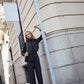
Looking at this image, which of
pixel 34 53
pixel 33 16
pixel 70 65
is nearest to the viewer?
pixel 34 53

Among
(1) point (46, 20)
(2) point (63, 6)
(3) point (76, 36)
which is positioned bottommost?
(3) point (76, 36)

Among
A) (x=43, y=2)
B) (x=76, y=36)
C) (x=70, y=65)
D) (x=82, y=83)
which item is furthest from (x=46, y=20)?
(x=82, y=83)

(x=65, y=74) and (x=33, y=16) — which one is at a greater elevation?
(x=33, y=16)

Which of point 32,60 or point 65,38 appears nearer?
point 32,60

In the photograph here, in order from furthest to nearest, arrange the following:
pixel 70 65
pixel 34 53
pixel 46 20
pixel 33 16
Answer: pixel 33 16 < pixel 46 20 < pixel 70 65 < pixel 34 53

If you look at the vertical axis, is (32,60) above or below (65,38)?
below

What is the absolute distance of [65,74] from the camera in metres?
5.24

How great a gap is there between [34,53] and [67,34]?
126cm

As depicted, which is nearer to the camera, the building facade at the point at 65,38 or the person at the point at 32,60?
the person at the point at 32,60

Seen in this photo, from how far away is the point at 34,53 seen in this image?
4.93 meters

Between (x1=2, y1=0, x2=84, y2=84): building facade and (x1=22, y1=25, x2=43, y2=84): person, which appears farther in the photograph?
(x1=2, y1=0, x2=84, y2=84): building facade

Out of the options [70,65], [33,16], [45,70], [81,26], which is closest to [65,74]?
[70,65]

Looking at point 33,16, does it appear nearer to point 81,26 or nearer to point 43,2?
point 43,2

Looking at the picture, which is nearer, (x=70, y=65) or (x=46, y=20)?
(x=70, y=65)
